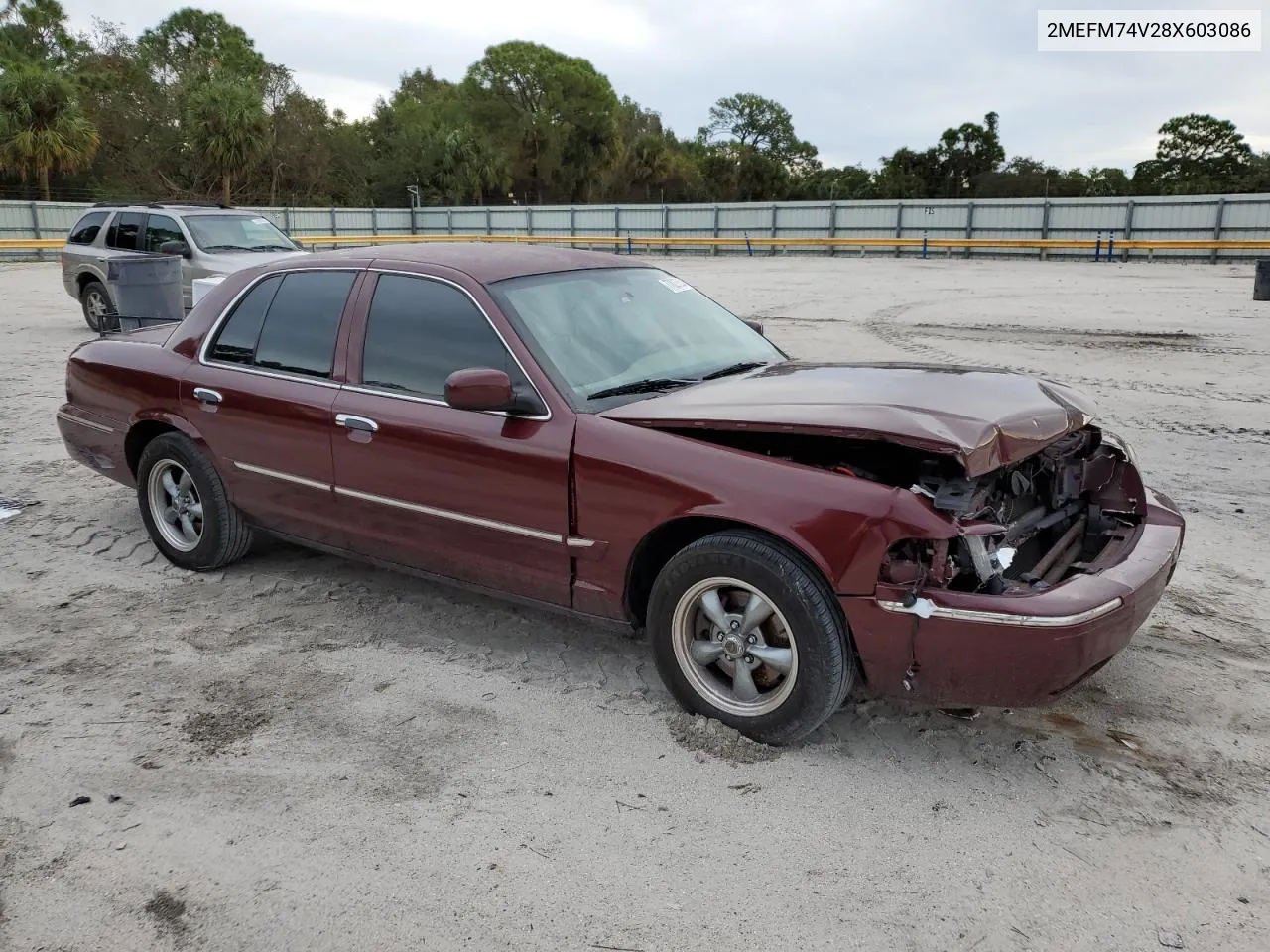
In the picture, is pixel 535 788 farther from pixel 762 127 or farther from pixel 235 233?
pixel 762 127

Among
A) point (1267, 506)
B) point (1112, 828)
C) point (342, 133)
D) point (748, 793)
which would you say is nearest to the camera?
point (1112, 828)

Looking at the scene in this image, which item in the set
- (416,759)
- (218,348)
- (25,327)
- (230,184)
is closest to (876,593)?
(416,759)

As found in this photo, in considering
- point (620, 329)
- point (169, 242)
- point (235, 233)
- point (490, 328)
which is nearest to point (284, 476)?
point (490, 328)

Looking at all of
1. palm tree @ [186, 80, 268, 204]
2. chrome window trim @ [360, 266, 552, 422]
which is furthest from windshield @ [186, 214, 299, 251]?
palm tree @ [186, 80, 268, 204]

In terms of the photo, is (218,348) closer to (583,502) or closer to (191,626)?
(191,626)

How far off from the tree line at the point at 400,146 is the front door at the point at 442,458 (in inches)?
1721

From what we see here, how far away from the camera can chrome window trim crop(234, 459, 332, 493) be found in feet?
14.6

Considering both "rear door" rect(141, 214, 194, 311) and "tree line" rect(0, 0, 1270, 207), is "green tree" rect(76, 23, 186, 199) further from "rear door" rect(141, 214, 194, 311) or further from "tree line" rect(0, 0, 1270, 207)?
"rear door" rect(141, 214, 194, 311)

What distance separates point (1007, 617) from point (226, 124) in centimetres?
4964

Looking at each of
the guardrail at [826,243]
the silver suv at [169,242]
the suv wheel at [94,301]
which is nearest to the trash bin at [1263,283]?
the silver suv at [169,242]

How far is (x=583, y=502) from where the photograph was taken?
144 inches

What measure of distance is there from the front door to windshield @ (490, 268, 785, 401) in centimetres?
18

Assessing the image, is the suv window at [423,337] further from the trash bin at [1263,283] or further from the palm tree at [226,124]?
the palm tree at [226,124]

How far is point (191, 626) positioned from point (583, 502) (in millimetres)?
2095
